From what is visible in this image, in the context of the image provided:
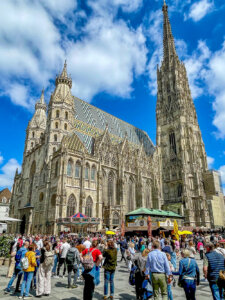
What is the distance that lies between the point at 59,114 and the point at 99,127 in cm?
1172

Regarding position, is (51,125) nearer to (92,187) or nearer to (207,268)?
(92,187)

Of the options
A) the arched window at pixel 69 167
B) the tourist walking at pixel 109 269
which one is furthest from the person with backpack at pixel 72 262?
the arched window at pixel 69 167

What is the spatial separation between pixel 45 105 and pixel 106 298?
5992cm

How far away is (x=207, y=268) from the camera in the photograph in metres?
5.41

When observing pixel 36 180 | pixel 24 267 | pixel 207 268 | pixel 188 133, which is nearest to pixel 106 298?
pixel 24 267

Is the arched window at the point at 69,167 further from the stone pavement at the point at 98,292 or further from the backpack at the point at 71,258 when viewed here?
the backpack at the point at 71,258

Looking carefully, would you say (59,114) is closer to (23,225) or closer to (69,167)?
(69,167)

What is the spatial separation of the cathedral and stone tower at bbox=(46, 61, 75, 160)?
182 millimetres

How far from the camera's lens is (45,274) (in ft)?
23.9

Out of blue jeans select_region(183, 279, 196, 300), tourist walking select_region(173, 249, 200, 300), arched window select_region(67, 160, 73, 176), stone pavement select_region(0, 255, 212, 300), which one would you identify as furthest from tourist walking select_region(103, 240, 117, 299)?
arched window select_region(67, 160, 73, 176)

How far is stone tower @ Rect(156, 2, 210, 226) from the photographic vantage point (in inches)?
1915

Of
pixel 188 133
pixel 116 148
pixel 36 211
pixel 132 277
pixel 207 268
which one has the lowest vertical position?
pixel 132 277

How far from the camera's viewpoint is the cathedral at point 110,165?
36.0m

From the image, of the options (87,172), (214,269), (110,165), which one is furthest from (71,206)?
(214,269)
